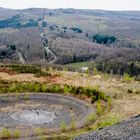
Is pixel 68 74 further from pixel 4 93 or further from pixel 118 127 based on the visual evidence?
pixel 118 127

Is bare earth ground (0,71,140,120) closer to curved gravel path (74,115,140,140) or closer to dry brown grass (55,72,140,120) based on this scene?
dry brown grass (55,72,140,120)

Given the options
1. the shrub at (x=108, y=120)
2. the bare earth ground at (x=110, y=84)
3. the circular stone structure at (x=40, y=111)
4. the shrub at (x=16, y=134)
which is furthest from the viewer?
the bare earth ground at (x=110, y=84)

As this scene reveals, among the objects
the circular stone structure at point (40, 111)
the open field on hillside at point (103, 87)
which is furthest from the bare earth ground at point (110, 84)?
the circular stone structure at point (40, 111)

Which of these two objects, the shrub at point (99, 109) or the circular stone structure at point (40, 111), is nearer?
the circular stone structure at point (40, 111)

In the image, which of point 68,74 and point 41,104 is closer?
point 41,104

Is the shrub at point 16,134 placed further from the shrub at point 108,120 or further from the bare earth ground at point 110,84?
the bare earth ground at point 110,84

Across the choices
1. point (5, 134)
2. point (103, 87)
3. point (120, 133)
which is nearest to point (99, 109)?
point (103, 87)

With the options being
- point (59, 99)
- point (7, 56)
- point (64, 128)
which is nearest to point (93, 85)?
point (59, 99)

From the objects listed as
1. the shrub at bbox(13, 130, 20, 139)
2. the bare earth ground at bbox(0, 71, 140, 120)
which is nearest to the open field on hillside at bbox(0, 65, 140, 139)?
the bare earth ground at bbox(0, 71, 140, 120)
